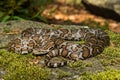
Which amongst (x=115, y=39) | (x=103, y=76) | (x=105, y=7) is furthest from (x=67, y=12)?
(x=103, y=76)

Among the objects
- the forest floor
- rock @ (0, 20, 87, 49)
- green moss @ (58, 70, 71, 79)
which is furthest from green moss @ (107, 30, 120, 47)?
green moss @ (58, 70, 71, 79)

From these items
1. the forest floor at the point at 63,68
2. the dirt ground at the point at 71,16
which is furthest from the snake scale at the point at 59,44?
the dirt ground at the point at 71,16

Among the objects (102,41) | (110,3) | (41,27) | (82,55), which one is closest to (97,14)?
(110,3)

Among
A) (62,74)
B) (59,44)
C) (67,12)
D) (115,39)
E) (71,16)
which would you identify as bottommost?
(71,16)

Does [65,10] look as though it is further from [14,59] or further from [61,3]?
[14,59]

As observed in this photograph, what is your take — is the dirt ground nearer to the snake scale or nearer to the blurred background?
the blurred background

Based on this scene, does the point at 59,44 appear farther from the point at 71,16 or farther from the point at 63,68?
the point at 71,16

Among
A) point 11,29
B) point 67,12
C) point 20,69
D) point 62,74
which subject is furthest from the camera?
point 67,12
